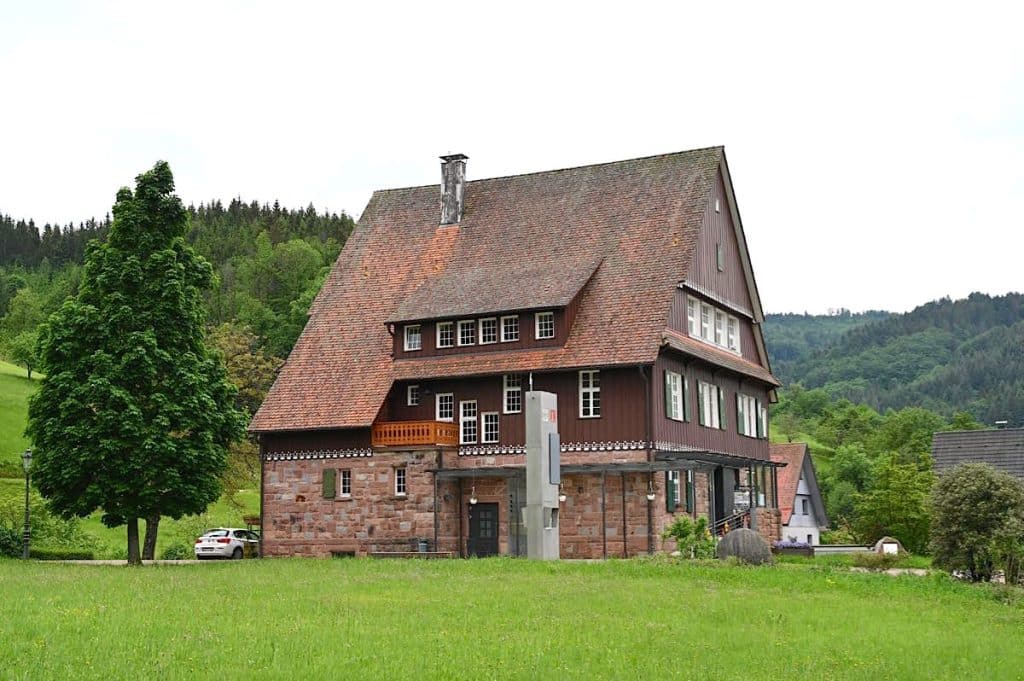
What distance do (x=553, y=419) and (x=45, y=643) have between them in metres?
22.7

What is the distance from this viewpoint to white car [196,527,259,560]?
4969cm

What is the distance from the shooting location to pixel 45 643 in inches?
707

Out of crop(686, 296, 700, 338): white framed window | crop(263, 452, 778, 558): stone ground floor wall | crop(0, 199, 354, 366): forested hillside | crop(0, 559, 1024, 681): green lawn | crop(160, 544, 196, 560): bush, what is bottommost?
crop(0, 559, 1024, 681): green lawn

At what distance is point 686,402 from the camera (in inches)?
1802

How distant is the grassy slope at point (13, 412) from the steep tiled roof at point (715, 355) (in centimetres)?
3178

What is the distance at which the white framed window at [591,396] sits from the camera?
4372cm

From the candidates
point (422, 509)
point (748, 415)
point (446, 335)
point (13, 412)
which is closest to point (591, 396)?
point (446, 335)

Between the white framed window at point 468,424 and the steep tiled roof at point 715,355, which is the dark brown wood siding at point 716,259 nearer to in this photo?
the steep tiled roof at point 715,355

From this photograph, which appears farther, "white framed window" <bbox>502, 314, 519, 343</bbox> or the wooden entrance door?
"white framed window" <bbox>502, 314, 519, 343</bbox>

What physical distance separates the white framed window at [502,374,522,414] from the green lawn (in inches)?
566

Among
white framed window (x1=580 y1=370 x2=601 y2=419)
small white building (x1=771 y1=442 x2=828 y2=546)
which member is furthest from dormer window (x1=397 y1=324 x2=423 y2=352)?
small white building (x1=771 y1=442 x2=828 y2=546)

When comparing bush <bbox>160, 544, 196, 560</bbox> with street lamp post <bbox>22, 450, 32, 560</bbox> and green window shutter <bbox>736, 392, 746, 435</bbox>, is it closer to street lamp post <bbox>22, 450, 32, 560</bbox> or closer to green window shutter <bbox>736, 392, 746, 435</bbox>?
street lamp post <bbox>22, 450, 32, 560</bbox>

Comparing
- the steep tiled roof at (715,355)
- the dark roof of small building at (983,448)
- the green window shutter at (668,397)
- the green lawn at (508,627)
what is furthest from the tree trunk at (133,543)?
the dark roof of small building at (983,448)

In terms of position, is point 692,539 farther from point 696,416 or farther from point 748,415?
point 748,415
